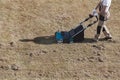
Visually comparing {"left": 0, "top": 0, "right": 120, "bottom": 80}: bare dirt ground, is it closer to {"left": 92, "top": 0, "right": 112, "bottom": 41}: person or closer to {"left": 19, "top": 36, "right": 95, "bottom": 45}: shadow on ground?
{"left": 19, "top": 36, "right": 95, "bottom": 45}: shadow on ground

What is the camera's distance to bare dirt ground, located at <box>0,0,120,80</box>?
41.1ft

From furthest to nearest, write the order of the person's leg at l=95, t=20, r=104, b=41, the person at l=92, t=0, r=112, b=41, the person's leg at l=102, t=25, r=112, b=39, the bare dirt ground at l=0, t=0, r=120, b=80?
1. the person's leg at l=102, t=25, r=112, b=39
2. the person's leg at l=95, t=20, r=104, b=41
3. the person at l=92, t=0, r=112, b=41
4. the bare dirt ground at l=0, t=0, r=120, b=80

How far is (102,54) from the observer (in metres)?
13.4

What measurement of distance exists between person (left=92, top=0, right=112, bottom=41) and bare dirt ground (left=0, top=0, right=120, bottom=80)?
0.79 ft

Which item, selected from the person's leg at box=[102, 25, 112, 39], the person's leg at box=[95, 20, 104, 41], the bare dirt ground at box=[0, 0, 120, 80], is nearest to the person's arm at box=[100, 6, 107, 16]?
the person's leg at box=[95, 20, 104, 41]

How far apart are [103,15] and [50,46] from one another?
1.80 metres

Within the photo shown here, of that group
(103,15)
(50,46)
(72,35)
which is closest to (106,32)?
(103,15)

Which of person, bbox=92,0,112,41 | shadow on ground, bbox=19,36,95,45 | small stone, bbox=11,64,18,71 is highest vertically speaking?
person, bbox=92,0,112,41

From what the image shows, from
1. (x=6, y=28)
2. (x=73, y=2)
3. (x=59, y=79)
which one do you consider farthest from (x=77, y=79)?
(x=73, y=2)

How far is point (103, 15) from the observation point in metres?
13.5

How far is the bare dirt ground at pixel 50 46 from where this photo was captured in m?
12.5

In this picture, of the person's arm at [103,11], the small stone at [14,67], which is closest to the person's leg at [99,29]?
the person's arm at [103,11]

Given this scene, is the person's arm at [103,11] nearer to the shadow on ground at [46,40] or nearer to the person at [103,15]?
the person at [103,15]

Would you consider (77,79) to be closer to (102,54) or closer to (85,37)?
(102,54)
